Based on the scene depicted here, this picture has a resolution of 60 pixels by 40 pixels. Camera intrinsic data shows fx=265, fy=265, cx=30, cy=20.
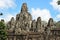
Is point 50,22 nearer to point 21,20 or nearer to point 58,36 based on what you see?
point 58,36

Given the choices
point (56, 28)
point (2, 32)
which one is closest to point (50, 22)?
point (56, 28)

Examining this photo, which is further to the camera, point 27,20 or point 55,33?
point 27,20

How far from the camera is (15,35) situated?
6838cm

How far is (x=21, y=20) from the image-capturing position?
269ft

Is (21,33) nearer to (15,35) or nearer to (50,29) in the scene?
(15,35)

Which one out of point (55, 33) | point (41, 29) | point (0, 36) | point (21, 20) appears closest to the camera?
point (0, 36)

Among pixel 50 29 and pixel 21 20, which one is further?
pixel 21 20

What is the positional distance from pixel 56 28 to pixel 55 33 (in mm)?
1451

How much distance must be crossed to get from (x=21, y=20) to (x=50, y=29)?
62.1 feet

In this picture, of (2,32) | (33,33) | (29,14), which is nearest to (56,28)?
(33,33)

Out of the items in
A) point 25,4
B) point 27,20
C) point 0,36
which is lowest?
point 0,36

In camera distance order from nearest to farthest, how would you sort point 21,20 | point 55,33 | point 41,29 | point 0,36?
point 0,36 < point 55,33 < point 41,29 < point 21,20

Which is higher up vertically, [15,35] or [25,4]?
[25,4]

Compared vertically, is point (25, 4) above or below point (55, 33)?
above
